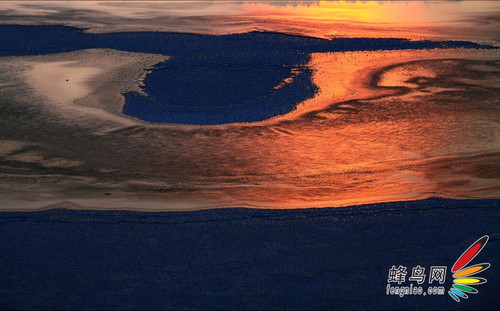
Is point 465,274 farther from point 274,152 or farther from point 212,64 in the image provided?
point 212,64

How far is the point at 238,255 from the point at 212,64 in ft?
15.8

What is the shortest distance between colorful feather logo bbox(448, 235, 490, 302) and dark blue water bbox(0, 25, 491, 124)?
2939mm

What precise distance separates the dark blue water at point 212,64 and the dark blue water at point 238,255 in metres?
2.22

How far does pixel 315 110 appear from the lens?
587 cm

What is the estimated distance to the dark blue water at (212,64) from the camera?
19.4 ft

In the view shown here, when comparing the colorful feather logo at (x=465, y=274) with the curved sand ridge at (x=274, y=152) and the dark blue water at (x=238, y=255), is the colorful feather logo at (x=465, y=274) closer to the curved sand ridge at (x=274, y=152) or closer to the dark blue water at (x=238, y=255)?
the dark blue water at (x=238, y=255)

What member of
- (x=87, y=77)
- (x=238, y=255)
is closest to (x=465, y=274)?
(x=238, y=255)

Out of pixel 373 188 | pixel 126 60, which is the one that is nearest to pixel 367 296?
pixel 373 188

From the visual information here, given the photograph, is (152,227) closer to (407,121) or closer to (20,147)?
(20,147)

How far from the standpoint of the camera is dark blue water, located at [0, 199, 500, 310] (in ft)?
9.18

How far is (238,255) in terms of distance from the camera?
10.4ft

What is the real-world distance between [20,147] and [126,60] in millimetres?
3301

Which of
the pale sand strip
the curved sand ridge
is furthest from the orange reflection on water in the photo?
the pale sand strip

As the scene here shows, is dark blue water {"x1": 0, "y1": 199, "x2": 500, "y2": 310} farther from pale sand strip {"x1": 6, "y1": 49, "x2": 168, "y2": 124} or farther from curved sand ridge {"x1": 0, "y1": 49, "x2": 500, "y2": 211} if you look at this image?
pale sand strip {"x1": 6, "y1": 49, "x2": 168, "y2": 124}
